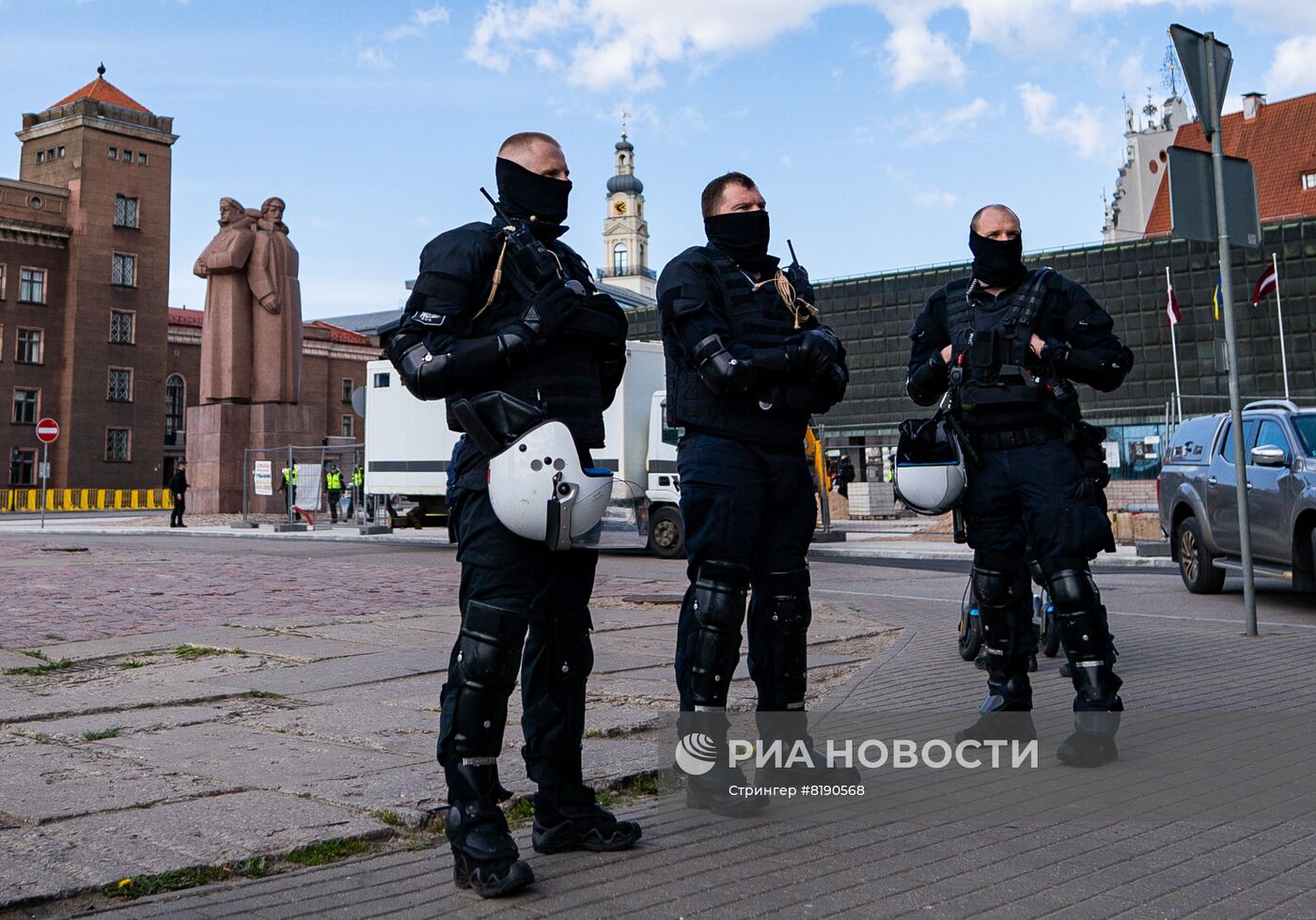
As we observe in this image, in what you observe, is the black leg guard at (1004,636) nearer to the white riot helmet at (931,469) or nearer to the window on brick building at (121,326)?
the white riot helmet at (931,469)

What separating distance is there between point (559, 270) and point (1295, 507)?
855cm

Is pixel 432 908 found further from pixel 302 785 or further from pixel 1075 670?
pixel 1075 670

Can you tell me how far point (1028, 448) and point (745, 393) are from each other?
4.16 feet

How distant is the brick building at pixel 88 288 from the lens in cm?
5916

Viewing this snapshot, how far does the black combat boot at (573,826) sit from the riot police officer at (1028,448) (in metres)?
1.79

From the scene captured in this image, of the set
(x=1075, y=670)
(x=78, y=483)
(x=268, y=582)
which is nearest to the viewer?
(x=1075, y=670)

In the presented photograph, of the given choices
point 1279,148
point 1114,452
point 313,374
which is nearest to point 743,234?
point 1114,452

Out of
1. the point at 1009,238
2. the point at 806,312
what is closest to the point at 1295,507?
the point at 1009,238

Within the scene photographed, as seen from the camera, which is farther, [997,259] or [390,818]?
[997,259]

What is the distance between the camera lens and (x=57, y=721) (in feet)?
18.2

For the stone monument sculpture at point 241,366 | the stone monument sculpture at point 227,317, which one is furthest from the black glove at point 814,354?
the stone monument sculpture at point 227,317

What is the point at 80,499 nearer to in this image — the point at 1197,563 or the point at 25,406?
the point at 25,406

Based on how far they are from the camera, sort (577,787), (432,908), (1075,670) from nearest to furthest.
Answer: (432,908)
(577,787)
(1075,670)

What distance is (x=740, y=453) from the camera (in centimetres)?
406
